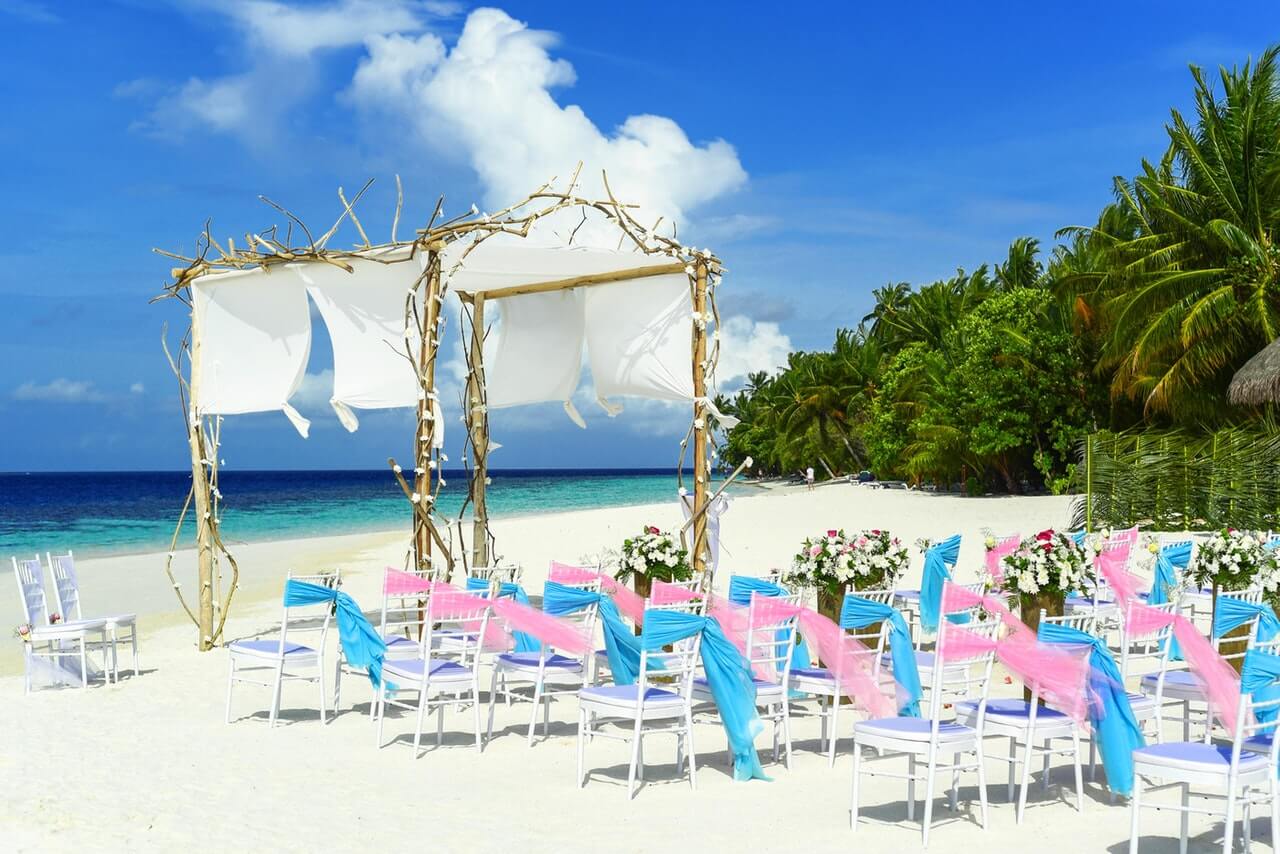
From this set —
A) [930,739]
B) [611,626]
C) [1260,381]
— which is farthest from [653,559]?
[1260,381]

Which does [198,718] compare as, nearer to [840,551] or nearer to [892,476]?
[840,551]

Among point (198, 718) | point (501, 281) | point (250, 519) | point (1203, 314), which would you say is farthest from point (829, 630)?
point (250, 519)

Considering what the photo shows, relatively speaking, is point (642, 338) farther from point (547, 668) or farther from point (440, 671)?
point (440, 671)

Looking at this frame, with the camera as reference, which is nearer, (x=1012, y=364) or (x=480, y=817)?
(x=480, y=817)

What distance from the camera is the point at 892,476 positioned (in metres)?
49.1

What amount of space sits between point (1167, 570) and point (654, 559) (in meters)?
3.88

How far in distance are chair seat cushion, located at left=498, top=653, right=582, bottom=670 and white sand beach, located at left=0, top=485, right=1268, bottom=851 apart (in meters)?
0.44

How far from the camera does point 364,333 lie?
9.34m

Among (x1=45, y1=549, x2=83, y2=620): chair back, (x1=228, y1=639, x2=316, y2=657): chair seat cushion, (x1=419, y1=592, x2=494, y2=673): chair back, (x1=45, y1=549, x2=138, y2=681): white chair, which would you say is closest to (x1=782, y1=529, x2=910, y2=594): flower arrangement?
(x1=419, y1=592, x2=494, y2=673): chair back

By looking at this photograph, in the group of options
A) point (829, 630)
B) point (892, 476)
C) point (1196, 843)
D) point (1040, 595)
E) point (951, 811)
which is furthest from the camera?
point (892, 476)

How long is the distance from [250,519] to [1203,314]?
32.5 metres

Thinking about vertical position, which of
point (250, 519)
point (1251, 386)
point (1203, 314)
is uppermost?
point (1203, 314)

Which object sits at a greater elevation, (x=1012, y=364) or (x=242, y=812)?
Answer: (x=1012, y=364)

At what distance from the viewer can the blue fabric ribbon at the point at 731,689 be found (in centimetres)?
562
